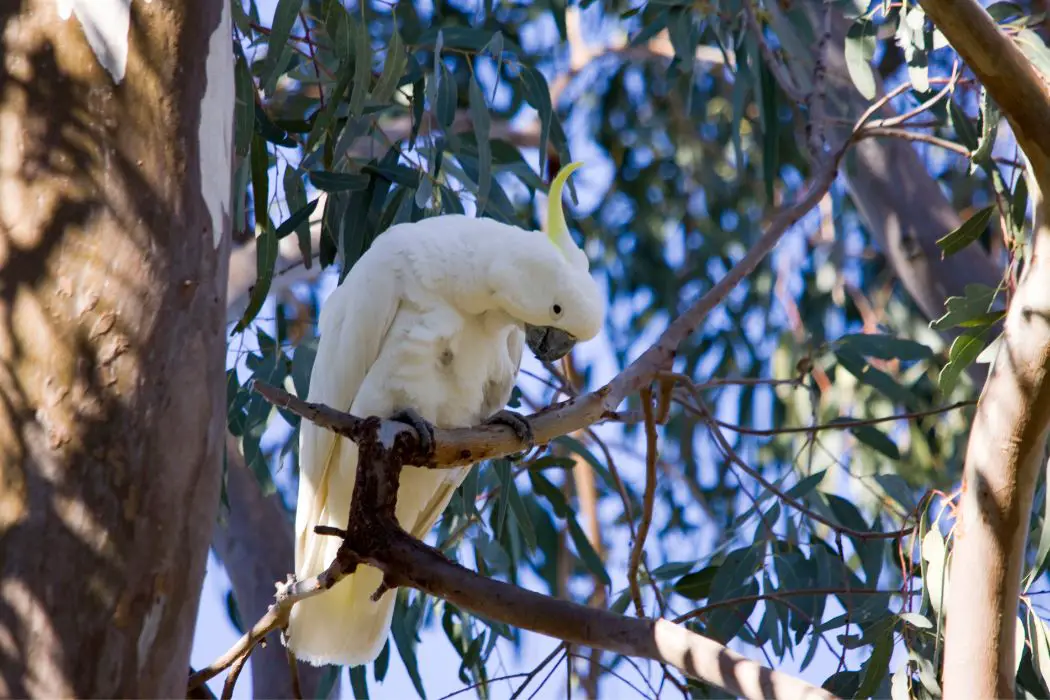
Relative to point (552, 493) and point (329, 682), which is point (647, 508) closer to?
point (552, 493)

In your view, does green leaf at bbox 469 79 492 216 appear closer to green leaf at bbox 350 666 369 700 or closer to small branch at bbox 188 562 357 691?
small branch at bbox 188 562 357 691

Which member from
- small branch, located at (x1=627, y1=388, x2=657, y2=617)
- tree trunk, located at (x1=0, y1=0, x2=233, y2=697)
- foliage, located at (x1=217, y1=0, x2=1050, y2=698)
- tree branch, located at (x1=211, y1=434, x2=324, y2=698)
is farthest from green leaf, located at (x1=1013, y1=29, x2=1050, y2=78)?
tree branch, located at (x1=211, y1=434, x2=324, y2=698)

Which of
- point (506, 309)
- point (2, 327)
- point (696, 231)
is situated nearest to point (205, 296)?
point (2, 327)

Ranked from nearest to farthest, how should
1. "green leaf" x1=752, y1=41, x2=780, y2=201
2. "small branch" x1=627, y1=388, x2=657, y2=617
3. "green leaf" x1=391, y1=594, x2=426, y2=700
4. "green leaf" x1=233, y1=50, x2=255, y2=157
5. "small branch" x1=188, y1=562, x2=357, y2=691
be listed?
"small branch" x1=188, y1=562, x2=357, y2=691
"small branch" x1=627, y1=388, x2=657, y2=617
"green leaf" x1=233, y1=50, x2=255, y2=157
"green leaf" x1=391, y1=594, x2=426, y2=700
"green leaf" x1=752, y1=41, x2=780, y2=201

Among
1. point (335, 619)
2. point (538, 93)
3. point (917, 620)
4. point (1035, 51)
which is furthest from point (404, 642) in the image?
point (1035, 51)

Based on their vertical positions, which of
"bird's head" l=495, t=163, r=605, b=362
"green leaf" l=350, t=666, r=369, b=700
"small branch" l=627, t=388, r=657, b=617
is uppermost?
"bird's head" l=495, t=163, r=605, b=362

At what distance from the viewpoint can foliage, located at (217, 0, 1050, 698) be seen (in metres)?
1.94

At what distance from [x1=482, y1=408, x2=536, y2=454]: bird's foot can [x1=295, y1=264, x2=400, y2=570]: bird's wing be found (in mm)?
247

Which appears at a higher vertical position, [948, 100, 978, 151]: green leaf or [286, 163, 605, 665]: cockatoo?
[948, 100, 978, 151]: green leaf

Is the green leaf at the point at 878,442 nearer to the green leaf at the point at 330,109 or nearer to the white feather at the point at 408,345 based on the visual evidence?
the white feather at the point at 408,345

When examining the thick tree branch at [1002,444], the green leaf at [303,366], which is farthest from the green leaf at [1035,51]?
the green leaf at [303,366]

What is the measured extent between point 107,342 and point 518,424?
762mm

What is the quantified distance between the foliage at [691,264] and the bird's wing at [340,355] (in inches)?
5.7

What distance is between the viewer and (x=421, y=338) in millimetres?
1942
